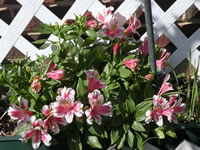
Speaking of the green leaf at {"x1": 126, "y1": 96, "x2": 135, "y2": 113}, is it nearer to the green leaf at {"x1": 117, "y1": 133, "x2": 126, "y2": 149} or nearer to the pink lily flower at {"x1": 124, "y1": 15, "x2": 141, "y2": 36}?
the green leaf at {"x1": 117, "y1": 133, "x2": 126, "y2": 149}

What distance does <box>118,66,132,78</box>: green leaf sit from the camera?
1348 mm

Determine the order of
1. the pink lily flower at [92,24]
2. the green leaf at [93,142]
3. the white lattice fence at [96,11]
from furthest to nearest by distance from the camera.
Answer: the white lattice fence at [96,11] → the pink lily flower at [92,24] → the green leaf at [93,142]

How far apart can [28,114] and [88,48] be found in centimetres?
39

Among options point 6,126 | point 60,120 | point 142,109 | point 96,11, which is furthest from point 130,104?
point 6,126

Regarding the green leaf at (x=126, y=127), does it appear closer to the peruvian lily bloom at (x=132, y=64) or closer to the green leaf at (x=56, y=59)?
the peruvian lily bloom at (x=132, y=64)

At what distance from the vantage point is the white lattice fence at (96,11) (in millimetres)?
1602

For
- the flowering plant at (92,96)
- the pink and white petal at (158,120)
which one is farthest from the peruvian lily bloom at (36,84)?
the pink and white petal at (158,120)

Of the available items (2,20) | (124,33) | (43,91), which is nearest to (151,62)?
(124,33)

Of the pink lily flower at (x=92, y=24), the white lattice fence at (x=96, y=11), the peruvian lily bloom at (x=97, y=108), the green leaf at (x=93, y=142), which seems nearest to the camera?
the peruvian lily bloom at (x=97, y=108)

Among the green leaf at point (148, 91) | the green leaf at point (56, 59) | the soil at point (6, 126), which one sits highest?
the green leaf at point (148, 91)

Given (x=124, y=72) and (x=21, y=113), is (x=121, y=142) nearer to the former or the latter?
(x=124, y=72)

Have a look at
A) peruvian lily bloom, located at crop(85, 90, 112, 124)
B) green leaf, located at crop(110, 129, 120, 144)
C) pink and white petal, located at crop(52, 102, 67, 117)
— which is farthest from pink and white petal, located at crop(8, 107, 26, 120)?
green leaf, located at crop(110, 129, 120, 144)

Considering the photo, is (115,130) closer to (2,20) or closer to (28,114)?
(28,114)

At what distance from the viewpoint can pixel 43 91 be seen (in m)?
1.35
